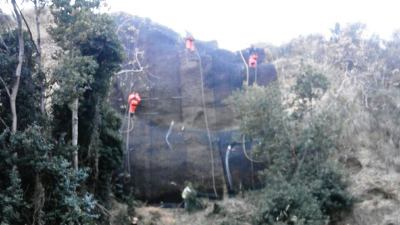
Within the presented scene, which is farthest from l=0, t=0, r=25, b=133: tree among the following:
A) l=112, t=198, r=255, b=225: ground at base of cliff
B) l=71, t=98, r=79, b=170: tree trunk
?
l=112, t=198, r=255, b=225: ground at base of cliff

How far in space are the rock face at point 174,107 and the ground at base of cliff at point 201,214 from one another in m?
0.96

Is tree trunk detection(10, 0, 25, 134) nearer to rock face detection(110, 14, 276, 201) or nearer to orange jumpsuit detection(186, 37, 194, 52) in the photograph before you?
rock face detection(110, 14, 276, 201)

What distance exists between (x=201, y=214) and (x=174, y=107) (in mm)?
4610

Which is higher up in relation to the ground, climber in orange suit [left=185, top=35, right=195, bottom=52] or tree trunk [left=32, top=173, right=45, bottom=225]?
climber in orange suit [left=185, top=35, right=195, bottom=52]

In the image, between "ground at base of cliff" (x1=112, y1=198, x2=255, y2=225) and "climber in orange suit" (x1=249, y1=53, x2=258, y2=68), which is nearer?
"ground at base of cliff" (x1=112, y1=198, x2=255, y2=225)

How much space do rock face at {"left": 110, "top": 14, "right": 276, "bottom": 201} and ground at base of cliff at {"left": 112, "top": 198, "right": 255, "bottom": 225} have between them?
38.0 inches

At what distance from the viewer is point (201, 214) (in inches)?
551

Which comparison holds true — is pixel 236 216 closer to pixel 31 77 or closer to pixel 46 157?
pixel 46 157

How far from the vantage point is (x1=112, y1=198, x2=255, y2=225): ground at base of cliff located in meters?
12.8

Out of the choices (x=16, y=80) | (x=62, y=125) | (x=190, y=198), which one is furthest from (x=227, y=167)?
(x=16, y=80)

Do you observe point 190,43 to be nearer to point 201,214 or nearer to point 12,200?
point 201,214

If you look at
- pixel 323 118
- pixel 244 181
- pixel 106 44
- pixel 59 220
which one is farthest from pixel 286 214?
pixel 106 44

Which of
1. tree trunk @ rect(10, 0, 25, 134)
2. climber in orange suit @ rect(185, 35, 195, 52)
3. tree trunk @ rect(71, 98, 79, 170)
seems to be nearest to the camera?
tree trunk @ rect(10, 0, 25, 134)

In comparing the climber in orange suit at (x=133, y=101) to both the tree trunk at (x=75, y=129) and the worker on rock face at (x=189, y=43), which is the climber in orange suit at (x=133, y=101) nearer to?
the worker on rock face at (x=189, y=43)
